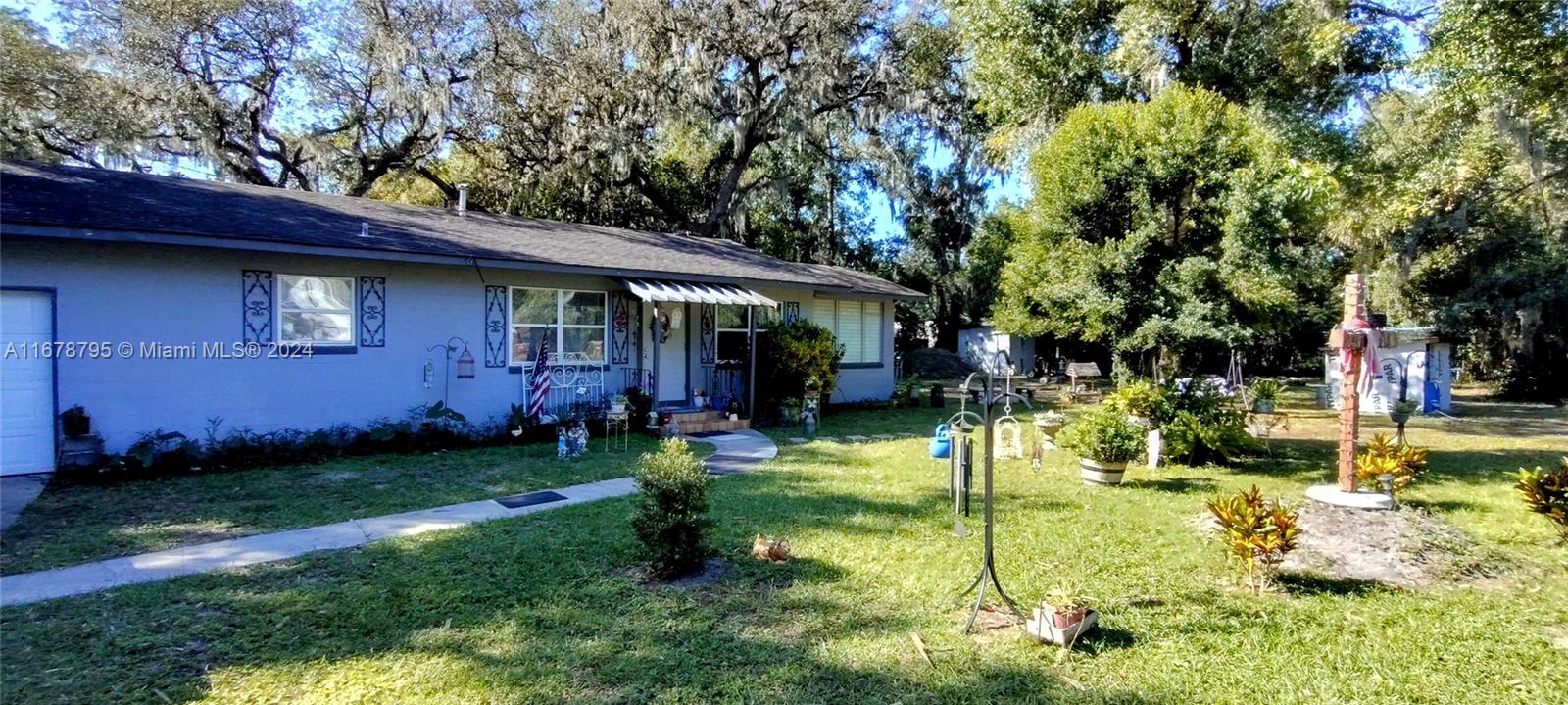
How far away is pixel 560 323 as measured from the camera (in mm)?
11070

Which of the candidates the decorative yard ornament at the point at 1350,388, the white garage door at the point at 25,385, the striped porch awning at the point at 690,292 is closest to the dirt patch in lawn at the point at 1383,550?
the decorative yard ornament at the point at 1350,388

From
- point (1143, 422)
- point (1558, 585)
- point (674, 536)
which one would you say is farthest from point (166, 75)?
point (1558, 585)

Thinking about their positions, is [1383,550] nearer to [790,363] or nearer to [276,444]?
[790,363]

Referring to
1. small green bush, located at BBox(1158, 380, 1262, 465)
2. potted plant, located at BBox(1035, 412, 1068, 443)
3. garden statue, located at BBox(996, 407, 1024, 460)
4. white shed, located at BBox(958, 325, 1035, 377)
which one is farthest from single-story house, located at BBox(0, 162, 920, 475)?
white shed, located at BBox(958, 325, 1035, 377)

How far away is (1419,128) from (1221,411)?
11.1 meters

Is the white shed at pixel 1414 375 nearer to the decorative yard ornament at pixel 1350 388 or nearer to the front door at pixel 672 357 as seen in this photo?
the decorative yard ornament at pixel 1350 388

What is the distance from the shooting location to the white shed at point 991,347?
24047 mm

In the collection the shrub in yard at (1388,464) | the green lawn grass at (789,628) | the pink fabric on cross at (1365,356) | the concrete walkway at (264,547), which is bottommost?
the green lawn grass at (789,628)

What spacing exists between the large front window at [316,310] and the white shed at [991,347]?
18624 millimetres

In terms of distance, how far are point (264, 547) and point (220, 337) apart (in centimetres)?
430

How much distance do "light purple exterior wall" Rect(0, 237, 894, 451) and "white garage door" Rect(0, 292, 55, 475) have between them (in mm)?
124

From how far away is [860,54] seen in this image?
19.4 m

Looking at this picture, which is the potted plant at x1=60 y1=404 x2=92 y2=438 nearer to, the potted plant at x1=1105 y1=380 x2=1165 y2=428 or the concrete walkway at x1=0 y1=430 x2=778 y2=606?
the concrete walkway at x1=0 y1=430 x2=778 y2=606

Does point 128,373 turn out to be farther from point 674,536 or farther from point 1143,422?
point 1143,422
